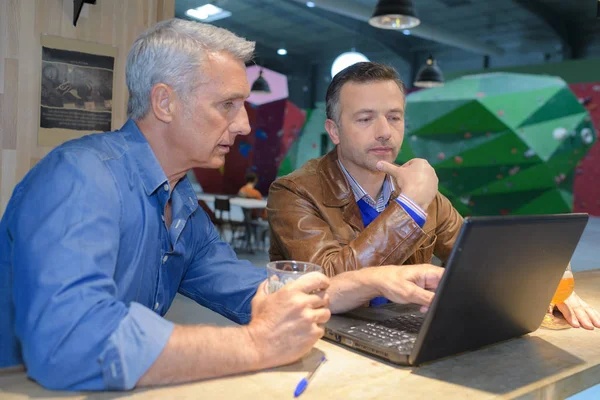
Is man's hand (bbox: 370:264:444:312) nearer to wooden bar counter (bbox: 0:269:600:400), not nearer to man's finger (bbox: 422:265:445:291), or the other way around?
man's finger (bbox: 422:265:445:291)

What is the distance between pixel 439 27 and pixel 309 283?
10376mm

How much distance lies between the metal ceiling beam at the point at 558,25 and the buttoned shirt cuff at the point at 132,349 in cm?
974

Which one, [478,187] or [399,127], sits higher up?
[399,127]

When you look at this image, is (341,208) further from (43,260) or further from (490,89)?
(490,89)

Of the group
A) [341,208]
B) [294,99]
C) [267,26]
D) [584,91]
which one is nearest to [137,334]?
[341,208]

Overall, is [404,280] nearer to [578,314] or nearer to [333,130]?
[578,314]

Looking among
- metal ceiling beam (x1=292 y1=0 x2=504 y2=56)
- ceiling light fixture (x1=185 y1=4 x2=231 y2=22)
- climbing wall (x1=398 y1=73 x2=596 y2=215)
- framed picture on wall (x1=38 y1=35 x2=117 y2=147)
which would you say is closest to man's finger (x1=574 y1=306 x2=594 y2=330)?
framed picture on wall (x1=38 y1=35 x2=117 y2=147)

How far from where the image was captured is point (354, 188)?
1.87 metres

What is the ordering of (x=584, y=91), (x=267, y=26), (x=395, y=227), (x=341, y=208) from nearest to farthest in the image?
(x=395, y=227) → (x=341, y=208) → (x=584, y=91) → (x=267, y=26)

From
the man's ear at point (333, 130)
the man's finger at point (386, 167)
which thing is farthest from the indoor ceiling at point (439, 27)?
Result: the man's finger at point (386, 167)

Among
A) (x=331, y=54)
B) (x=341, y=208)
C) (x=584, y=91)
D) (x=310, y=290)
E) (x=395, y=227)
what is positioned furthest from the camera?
(x=331, y=54)

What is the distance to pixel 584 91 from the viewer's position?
842cm

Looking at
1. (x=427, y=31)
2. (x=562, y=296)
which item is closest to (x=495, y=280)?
(x=562, y=296)

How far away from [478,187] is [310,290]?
30.1ft
